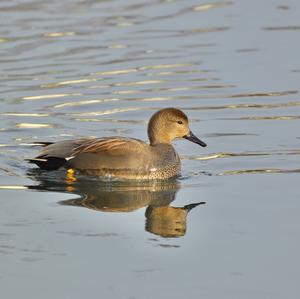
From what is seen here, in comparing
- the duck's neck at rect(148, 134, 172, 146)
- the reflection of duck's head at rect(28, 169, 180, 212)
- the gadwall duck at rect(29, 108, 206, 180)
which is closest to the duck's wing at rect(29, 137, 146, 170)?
the gadwall duck at rect(29, 108, 206, 180)

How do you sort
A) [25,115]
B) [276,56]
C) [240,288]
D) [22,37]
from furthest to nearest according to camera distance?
1. [22,37]
2. [276,56]
3. [25,115]
4. [240,288]

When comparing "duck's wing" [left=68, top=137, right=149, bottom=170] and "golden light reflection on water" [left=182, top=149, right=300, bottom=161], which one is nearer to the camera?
"duck's wing" [left=68, top=137, right=149, bottom=170]

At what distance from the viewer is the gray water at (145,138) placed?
27.2 ft

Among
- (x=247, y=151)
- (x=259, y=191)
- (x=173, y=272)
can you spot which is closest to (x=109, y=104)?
(x=247, y=151)

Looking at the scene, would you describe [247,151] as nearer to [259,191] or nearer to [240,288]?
[259,191]

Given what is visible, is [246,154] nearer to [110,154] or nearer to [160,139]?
[160,139]

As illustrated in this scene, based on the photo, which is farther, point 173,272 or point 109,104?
point 109,104

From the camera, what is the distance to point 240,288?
7891mm

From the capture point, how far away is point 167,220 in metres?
9.88

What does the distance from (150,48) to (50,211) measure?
24.6 feet

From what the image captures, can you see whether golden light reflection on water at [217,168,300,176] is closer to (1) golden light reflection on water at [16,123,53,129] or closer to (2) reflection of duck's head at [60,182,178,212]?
(2) reflection of duck's head at [60,182,178,212]

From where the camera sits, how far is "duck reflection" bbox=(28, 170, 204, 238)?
384 inches

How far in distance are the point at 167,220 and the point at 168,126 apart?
86.0 inches

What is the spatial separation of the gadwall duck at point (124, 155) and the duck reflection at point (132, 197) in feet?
0.39
